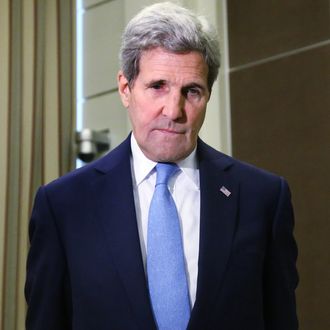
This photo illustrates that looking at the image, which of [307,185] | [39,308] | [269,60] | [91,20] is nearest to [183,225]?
[39,308]

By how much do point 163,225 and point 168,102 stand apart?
24cm

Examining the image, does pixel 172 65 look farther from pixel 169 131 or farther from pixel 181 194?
pixel 181 194

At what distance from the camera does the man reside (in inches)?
48.8

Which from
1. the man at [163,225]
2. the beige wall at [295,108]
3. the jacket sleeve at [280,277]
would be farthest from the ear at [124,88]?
the beige wall at [295,108]

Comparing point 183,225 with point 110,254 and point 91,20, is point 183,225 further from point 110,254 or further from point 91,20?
point 91,20

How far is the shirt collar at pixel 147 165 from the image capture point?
1366 mm

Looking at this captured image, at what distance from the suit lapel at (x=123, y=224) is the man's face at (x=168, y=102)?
83 millimetres

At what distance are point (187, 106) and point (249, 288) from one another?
37 cm

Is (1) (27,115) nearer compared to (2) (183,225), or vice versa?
(2) (183,225)

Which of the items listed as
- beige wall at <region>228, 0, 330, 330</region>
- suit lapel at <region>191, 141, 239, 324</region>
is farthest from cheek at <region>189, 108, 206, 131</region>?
beige wall at <region>228, 0, 330, 330</region>

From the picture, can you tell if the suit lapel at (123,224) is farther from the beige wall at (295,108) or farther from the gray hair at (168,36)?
the beige wall at (295,108)

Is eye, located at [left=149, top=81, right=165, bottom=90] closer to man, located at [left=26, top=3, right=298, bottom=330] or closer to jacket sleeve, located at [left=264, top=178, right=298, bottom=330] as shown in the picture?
man, located at [left=26, top=3, right=298, bottom=330]

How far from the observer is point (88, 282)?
1257 millimetres

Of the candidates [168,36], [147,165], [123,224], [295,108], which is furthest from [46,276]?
[295,108]
